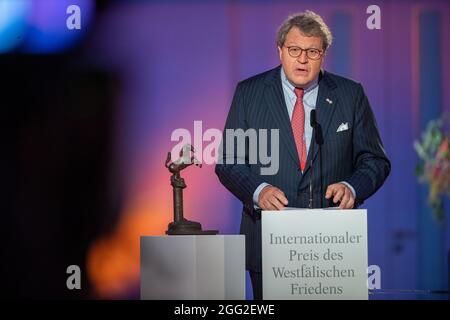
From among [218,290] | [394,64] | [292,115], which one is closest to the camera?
[218,290]

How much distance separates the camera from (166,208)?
5570 mm

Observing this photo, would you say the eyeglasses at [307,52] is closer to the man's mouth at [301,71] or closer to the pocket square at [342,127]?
the man's mouth at [301,71]

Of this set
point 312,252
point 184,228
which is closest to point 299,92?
point 184,228

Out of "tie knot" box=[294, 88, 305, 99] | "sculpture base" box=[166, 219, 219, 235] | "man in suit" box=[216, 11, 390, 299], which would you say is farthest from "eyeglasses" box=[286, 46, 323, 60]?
"sculpture base" box=[166, 219, 219, 235]

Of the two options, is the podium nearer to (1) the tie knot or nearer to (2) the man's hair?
(1) the tie knot

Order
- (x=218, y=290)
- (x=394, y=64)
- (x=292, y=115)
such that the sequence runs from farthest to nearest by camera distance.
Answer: (x=394, y=64) < (x=292, y=115) < (x=218, y=290)

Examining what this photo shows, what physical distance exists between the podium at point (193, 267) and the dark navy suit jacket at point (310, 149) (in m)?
0.40

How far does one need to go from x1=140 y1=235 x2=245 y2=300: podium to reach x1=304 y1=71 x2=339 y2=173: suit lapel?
2.20 feet

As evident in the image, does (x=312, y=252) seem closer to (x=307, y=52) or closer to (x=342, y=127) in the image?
(x=342, y=127)
